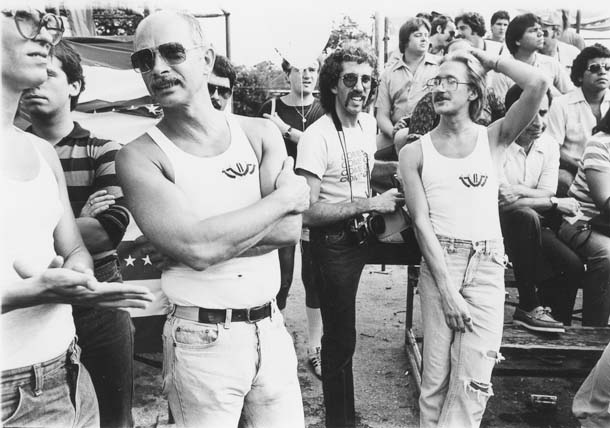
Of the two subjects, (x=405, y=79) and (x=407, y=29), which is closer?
(x=405, y=79)

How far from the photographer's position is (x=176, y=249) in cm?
193

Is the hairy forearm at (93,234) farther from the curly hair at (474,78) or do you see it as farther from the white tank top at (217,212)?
the curly hair at (474,78)

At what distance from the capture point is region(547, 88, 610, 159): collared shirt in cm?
529

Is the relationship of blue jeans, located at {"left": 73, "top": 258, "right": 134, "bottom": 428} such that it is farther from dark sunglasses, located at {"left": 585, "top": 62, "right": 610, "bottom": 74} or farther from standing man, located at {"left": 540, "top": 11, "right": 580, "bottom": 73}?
standing man, located at {"left": 540, "top": 11, "right": 580, "bottom": 73}

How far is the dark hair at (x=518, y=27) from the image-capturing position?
553cm

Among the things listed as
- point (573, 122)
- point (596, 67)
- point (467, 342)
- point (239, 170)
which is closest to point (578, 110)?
point (573, 122)

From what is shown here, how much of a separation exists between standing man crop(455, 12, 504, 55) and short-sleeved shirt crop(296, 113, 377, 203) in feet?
13.1

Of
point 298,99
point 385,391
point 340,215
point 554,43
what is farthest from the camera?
point 554,43

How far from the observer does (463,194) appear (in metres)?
3.04

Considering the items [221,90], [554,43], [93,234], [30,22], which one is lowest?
[93,234]

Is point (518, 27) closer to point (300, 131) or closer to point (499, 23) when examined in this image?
point (499, 23)

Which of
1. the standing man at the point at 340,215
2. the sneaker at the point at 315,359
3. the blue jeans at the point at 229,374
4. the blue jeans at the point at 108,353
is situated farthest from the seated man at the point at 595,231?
the blue jeans at the point at 108,353

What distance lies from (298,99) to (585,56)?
8.72 ft

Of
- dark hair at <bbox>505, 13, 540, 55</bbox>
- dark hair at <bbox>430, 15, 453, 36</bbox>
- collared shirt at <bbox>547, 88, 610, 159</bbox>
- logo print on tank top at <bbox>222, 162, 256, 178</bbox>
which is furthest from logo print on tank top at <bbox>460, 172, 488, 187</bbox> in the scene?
dark hair at <bbox>430, 15, 453, 36</bbox>
